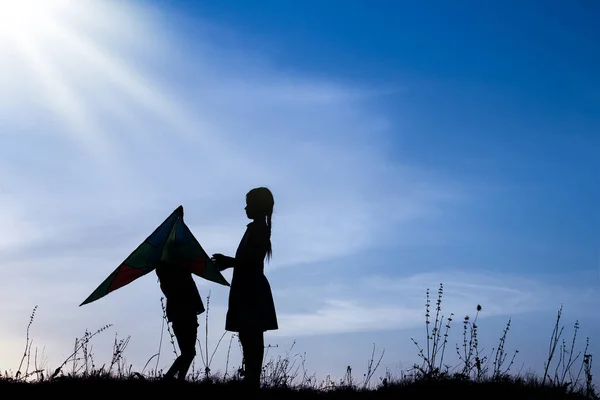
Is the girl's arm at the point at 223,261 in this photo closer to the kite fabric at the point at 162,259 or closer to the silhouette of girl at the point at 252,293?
the silhouette of girl at the point at 252,293

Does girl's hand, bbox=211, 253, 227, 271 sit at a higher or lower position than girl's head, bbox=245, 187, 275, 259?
lower

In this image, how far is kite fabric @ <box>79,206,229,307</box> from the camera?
8.05 metres

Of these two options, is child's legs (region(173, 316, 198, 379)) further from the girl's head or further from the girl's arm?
the girl's head

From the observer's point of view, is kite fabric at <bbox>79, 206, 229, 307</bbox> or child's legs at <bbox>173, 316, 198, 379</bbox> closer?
child's legs at <bbox>173, 316, 198, 379</bbox>

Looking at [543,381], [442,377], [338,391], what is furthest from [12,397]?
[543,381]

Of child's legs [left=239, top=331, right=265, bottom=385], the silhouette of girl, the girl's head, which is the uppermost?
the girl's head

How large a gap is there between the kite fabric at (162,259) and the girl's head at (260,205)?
815 mm

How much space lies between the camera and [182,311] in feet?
25.5

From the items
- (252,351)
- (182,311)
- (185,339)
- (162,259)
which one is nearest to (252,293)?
(252,351)

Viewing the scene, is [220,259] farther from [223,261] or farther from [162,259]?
[162,259]

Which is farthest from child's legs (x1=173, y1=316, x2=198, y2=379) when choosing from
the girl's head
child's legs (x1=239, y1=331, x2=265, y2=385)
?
the girl's head

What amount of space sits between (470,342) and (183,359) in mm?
3705

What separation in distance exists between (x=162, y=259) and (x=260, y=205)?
132cm

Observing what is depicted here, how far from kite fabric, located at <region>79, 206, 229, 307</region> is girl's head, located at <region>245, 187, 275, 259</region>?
2.67ft
